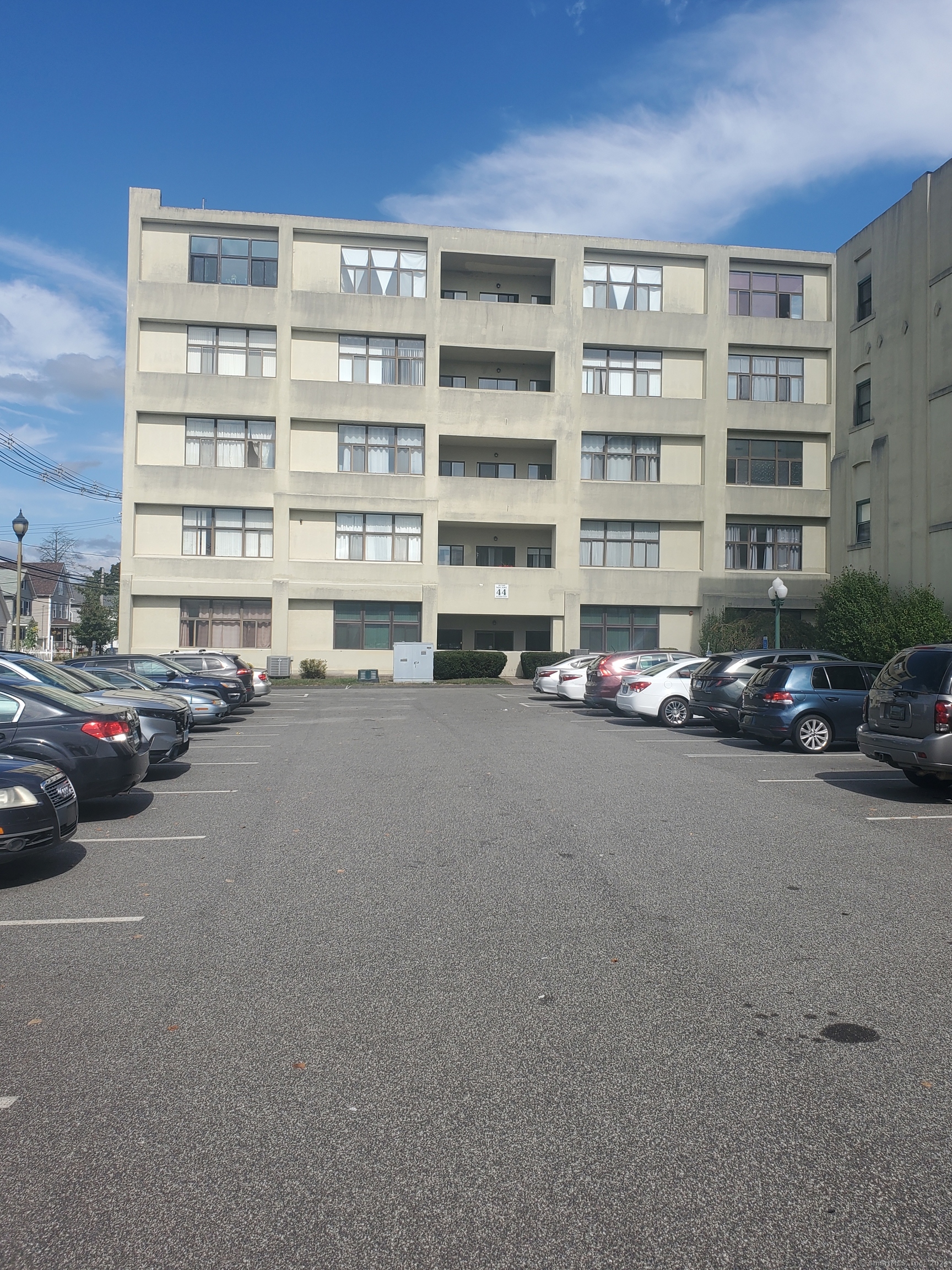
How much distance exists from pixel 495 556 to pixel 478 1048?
4159 centimetres

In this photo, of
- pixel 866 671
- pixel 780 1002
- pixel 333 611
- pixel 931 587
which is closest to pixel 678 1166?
pixel 780 1002

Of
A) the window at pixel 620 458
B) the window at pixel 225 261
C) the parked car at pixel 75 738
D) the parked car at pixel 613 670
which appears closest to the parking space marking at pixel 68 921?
the parked car at pixel 75 738

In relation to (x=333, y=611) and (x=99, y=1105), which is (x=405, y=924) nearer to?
(x=99, y=1105)

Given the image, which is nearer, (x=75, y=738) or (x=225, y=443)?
(x=75, y=738)

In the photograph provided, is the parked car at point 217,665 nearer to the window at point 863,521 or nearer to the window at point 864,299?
the window at point 863,521

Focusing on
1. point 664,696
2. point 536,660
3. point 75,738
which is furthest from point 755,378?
point 75,738

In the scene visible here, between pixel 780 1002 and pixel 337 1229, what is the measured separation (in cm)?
272

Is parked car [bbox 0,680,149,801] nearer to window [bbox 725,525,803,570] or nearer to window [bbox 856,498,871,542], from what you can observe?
window [bbox 856,498,871,542]

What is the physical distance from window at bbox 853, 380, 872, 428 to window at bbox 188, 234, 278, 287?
80.2 ft

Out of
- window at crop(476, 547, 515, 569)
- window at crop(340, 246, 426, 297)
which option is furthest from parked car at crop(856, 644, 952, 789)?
window at crop(340, 246, 426, 297)

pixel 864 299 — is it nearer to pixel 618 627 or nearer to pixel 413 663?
pixel 618 627

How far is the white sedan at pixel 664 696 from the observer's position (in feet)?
67.2

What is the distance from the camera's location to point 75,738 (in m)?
9.62

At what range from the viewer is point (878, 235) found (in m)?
34.0
